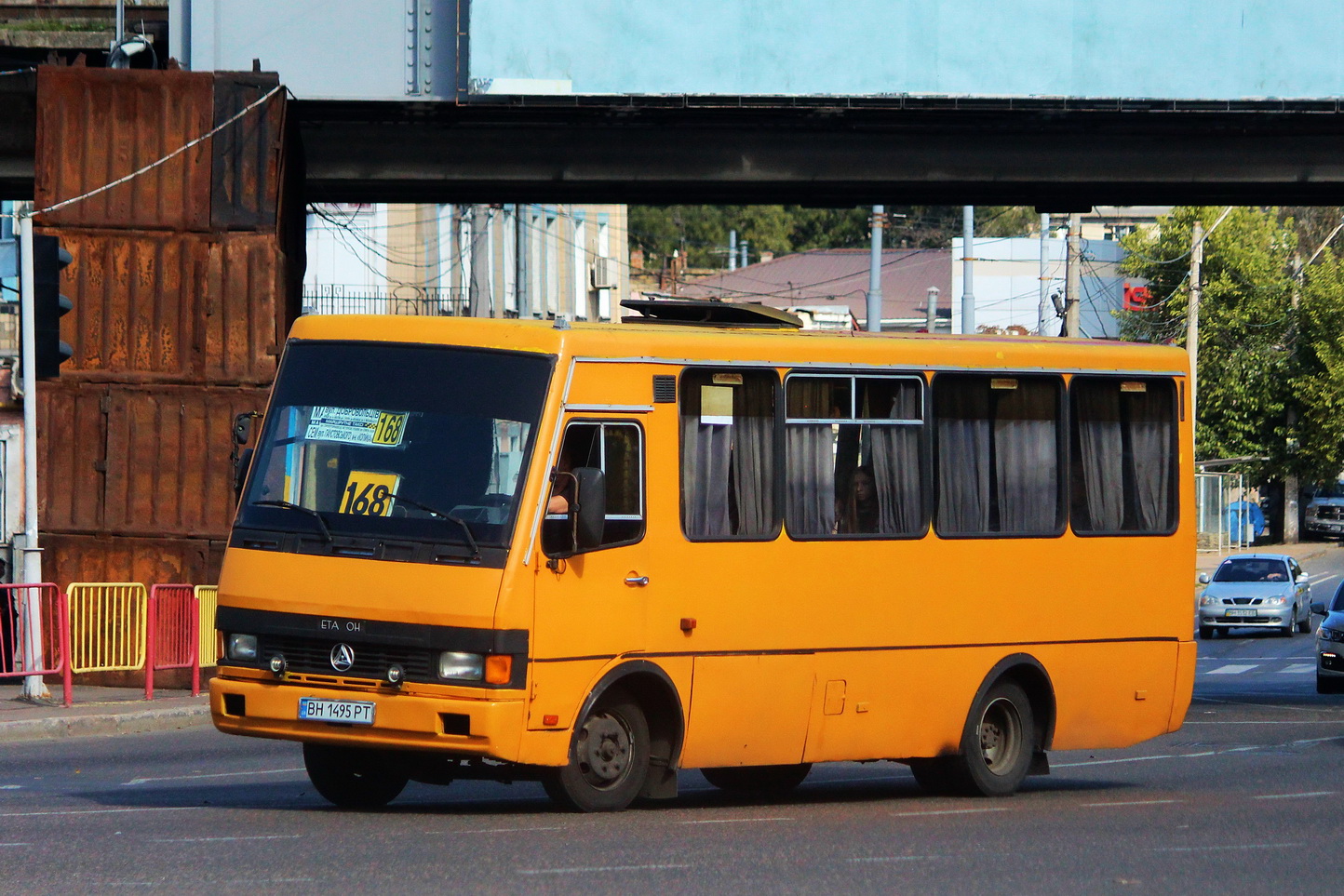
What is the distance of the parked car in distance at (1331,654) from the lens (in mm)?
Result: 24562

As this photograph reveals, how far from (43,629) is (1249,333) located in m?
54.2

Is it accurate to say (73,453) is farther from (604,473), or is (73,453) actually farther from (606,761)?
(606,761)

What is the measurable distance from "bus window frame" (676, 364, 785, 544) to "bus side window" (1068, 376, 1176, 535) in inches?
101

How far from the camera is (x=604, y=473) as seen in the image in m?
10.8

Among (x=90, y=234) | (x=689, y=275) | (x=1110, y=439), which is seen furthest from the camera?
(x=689, y=275)

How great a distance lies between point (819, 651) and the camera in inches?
465

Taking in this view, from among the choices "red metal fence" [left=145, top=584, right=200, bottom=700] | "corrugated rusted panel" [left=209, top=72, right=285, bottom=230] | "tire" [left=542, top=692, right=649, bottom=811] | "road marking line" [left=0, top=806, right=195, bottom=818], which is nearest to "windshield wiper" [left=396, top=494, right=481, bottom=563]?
"tire" [left=542, top=692, right=649, bottom=811]

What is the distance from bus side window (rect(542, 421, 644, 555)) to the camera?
10492mm

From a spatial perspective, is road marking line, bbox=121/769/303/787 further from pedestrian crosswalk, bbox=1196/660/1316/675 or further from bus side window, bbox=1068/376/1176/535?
pedestrian crosswalk, bbox=1196/660/1316/675

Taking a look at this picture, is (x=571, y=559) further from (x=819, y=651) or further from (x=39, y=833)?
(x=39, y=833)

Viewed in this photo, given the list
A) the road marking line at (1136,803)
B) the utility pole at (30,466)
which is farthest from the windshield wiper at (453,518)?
the utility pole at (30,466)

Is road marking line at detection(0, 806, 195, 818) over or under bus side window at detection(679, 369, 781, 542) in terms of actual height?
under

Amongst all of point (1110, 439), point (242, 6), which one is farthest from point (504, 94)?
point (1110, 439)

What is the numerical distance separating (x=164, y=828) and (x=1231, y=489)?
2423 inches
